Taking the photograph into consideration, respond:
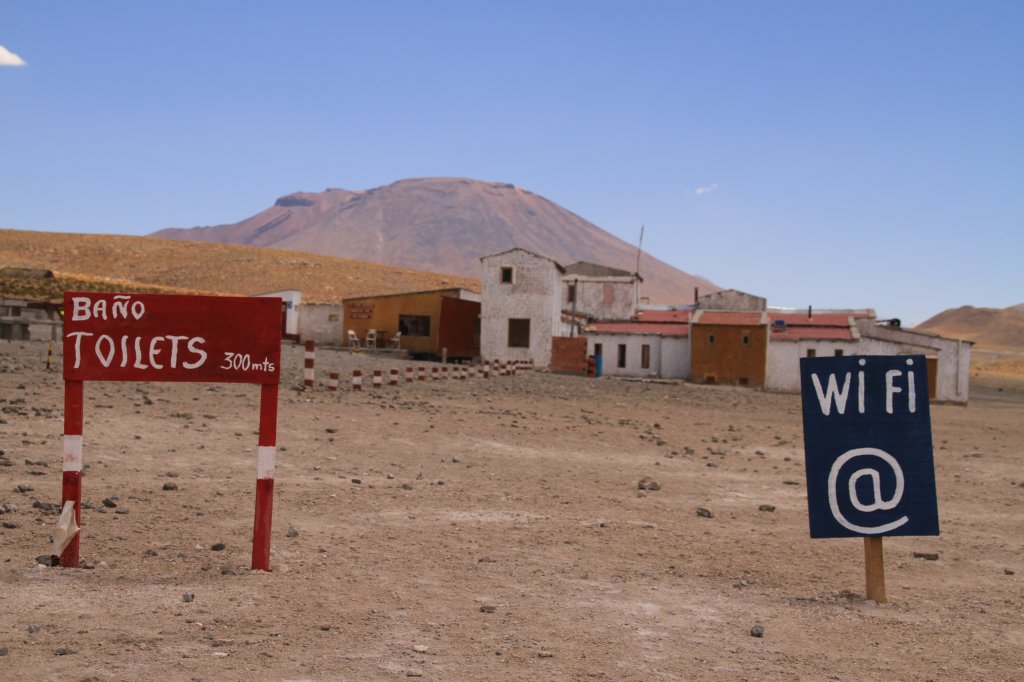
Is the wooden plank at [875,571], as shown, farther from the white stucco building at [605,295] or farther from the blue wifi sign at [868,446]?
the white stucco building at [605,295]

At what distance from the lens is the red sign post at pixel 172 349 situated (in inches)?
233

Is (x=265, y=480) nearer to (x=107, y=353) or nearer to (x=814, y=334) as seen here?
(x=107, y=353)

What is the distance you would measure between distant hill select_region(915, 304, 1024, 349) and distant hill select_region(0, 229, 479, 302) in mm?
91870

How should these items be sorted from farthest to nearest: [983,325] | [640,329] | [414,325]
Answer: [983,325] < [414,325] < [640,329]

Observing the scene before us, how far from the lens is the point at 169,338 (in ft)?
19.7

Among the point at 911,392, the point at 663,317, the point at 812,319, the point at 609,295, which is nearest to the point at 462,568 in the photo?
the point at 911,392

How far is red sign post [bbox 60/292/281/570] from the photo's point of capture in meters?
5.91

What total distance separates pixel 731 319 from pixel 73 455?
37616 mm

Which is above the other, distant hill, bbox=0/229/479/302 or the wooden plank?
distant hill, bbox=0/229/479/302

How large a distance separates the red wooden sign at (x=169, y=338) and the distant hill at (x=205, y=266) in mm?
84410

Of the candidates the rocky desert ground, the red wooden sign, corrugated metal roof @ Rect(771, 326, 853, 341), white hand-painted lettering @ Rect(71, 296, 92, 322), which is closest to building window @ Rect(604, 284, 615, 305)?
corrugated metal roof @ Rect(771, 326, 853, 341)

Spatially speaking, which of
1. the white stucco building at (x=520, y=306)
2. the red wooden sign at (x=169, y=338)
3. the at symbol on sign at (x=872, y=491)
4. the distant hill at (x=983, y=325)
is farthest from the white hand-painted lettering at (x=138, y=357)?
the distant hill at (x=983, y=325)

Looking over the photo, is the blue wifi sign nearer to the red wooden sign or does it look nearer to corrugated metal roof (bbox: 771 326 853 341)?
the red wooden sign

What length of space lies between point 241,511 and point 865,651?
16.9 feet
